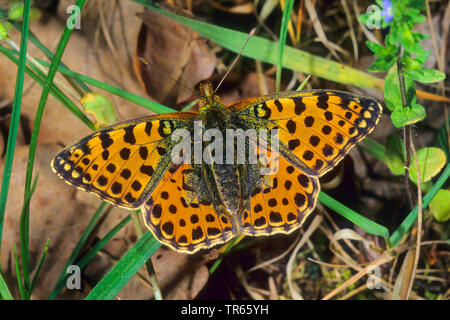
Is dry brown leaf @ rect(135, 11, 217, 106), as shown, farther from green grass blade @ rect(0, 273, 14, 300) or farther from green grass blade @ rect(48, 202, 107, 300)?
green grass blade @ rect(0, 273, 14, 300)

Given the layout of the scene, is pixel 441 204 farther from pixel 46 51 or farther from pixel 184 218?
pixel 46 51

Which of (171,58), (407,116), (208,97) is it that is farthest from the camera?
(171,58)

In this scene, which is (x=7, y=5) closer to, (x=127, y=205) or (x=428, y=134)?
(x=127, y=205)

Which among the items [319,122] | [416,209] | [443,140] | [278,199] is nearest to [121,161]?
[278,199]

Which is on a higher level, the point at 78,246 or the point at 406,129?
the point at 406,129

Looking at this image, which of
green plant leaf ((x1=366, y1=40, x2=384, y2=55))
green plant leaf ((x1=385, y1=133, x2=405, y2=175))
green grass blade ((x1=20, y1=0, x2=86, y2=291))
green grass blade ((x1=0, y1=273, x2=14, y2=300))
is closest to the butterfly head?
green grass blade ((x1=20, y1=0, x2=86, y2=291))
